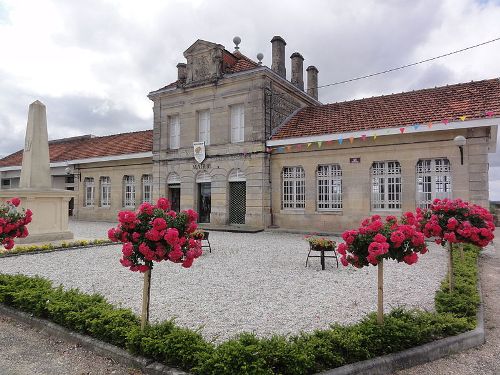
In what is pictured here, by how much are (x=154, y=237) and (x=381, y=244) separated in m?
2.53

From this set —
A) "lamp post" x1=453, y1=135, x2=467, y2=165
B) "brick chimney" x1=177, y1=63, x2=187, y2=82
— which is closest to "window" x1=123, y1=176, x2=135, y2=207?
"brick chimney" x1=177, y1=63, x2=187, y2=82

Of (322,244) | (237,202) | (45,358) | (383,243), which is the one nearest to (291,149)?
(237,202)

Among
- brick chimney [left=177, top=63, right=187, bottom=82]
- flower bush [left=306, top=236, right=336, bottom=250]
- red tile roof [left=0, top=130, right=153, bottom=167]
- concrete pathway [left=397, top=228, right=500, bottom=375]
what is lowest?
concrete pathway [left=397, top=228, right=500, bottom=375]

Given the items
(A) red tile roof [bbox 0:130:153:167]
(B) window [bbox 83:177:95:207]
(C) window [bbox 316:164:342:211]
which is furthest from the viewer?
(B) window [bbox 83:177:95:207]

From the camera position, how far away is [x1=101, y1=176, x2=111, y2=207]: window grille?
24297 millimetres

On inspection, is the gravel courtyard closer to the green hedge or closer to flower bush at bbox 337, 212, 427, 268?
the green hedge

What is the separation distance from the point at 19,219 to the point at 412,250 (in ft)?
22.1

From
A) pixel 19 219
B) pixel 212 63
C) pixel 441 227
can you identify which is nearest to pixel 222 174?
pixel 212 63

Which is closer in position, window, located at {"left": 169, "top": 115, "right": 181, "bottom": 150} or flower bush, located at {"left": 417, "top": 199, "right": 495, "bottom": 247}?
flower bush, located at {"left": 417, "top": 199, "right": 495, "bottom": 247}

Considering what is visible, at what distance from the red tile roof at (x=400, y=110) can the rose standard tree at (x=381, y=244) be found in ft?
36.1

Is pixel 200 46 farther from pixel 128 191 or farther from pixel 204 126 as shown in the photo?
pixel 128 191

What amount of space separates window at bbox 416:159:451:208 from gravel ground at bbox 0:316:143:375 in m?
13.5

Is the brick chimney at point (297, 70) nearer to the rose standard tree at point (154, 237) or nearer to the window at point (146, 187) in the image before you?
the window at point (146, 187)

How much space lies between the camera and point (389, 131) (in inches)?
577
